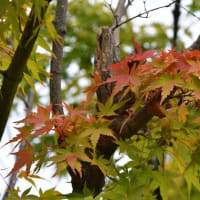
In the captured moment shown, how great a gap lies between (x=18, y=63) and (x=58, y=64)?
1.26 feet

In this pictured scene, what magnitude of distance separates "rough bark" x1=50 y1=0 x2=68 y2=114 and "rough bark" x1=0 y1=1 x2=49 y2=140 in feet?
0.78

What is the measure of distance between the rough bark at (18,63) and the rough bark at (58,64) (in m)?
0.24

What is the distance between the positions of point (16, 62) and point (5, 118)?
15 centimetres

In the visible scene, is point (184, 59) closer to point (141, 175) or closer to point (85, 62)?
point (141, 175)

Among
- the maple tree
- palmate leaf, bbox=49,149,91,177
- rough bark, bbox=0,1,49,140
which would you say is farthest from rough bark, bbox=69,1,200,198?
rough bark, bbox=0,1,49,140

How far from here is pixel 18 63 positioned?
840mm

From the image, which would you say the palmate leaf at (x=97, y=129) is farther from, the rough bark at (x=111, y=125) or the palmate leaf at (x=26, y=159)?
the palmate leaf at (x=26, y=159)

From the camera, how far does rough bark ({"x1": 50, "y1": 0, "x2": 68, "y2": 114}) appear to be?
1142 millimetres

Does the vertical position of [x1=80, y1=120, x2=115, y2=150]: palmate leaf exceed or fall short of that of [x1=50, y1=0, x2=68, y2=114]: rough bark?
it falls short

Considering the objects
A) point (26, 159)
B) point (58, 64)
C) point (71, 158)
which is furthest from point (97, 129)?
point (58, 64)

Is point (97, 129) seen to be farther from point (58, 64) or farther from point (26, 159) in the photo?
point (58, 64)

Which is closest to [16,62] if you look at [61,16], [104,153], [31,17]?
[31,17]

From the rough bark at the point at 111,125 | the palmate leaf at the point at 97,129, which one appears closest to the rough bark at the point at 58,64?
the rough bark at the point at 111,125

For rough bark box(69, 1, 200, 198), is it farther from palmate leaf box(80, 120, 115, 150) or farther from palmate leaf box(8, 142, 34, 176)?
palmate leaf box(8, 142, 34, 176)
